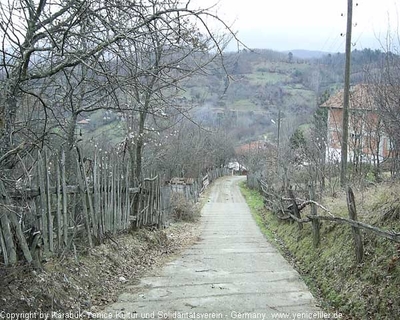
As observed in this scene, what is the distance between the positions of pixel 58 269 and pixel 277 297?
293cm

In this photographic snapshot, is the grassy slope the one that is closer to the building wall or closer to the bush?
the building wall

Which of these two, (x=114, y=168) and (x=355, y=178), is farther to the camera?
(x=355, y=178)

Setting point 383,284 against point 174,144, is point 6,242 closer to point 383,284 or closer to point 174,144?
point 383,284

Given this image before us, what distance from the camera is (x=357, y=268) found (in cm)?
604

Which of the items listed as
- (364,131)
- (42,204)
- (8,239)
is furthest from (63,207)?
(364,131)

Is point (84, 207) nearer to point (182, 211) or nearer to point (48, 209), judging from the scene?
point (48, 209)

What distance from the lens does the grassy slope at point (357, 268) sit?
4.96 metres

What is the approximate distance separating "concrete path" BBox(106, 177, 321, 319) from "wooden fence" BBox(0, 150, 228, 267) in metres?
1.20

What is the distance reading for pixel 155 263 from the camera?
8781 mm

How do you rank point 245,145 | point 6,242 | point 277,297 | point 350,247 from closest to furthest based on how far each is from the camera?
point 6,242
point 277,297
point 350,247
point 245,145

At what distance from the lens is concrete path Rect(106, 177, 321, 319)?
17.5 feet

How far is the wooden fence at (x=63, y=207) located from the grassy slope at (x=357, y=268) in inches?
142

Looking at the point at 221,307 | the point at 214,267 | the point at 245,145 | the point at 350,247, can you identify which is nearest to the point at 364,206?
the point at 350,247

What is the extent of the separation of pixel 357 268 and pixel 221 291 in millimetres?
1890
